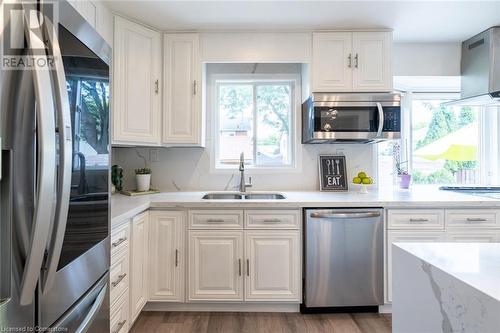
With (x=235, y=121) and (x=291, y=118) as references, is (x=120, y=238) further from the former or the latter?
(x=291, y=118)

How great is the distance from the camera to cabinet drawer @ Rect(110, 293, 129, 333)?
1.63 meters

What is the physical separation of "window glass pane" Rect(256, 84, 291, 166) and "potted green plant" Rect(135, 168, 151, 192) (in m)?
1.04

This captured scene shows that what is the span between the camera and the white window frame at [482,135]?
3.25 meters

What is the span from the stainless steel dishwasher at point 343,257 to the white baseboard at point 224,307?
0.19 m

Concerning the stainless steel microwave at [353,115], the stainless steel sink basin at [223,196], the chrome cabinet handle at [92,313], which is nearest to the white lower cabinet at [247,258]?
the stainless steel sink basin at [223,196]

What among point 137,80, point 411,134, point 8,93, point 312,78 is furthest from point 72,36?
point 411,134

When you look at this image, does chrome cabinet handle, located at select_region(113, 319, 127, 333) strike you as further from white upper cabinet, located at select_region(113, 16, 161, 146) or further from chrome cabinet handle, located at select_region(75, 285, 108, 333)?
white upper cabinet, located at select_region(113, 16, 161, 146)

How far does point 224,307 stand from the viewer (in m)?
2.37

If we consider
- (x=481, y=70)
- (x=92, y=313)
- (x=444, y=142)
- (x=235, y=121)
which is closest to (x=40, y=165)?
(x=92, y=313)

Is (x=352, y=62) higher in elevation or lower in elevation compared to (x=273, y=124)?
higher

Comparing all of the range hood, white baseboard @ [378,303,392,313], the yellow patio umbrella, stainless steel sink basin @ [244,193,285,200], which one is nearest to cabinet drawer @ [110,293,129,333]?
stainless steel sink basin @ [244,193,285,200]

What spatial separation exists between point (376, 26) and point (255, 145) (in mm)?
1477

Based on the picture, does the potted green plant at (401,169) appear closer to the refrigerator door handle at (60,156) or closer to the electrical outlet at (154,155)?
the electrical outlet at (154,155)

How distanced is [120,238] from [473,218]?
8.07 feet
